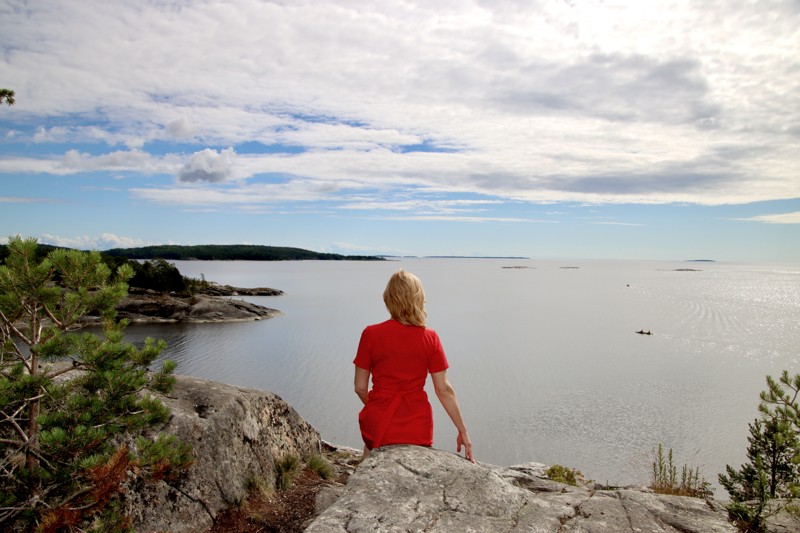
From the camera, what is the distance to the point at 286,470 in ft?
27.5

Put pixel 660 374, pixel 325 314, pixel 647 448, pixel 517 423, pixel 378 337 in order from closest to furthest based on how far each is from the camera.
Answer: pixel 378 337, pixel 647 448, pixel 517 423, pixel 660 374, pixel 325 314

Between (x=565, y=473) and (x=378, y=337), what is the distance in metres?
8.19

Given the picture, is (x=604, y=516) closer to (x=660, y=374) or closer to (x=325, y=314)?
(x=660, y=374)

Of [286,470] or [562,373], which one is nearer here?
[286,470]

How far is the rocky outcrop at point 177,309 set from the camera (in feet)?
171

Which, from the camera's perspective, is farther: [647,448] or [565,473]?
[647,448]

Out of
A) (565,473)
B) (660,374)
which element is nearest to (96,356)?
(565,473)

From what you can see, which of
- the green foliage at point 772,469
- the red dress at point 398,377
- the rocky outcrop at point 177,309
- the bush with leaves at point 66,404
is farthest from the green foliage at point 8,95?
the rocky outcrop at point 177,309

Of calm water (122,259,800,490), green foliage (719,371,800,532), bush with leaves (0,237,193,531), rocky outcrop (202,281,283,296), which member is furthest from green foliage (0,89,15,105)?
rocky outcrop (202,281,283,296)

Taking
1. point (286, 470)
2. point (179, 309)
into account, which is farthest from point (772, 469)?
point (179, 309)

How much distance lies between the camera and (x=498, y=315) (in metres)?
65.2

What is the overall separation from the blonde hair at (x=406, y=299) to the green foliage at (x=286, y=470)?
433 centimetres

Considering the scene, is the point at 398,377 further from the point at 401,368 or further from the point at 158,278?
the point at 158,278

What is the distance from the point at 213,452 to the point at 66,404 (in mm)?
2360
